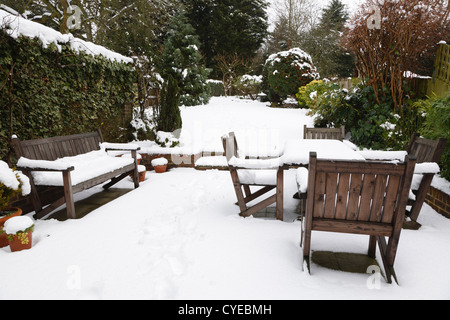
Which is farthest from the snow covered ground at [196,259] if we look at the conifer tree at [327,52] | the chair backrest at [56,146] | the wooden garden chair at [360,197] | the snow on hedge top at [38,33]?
the conifer tree at [327,52]

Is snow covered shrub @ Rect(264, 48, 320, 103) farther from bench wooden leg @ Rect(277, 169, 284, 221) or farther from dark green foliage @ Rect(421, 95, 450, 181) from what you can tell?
bench wooden leg @ Rect(277, 169, 284, 221)

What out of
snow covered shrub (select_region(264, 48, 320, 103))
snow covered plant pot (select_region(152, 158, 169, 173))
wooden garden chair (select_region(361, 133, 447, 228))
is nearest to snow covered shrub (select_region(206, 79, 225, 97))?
snow covered shrub (select_region(264, 48, 320, 103))

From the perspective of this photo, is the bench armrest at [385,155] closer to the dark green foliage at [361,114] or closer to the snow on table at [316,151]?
the snow on table at [316,151]

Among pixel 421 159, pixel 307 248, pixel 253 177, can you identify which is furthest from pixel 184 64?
pixel 307 248

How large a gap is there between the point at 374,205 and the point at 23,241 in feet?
10.5


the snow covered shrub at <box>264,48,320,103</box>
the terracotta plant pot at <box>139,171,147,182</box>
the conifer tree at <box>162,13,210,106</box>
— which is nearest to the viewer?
the terracotta plant pot at <box>139,171,147,182</box>

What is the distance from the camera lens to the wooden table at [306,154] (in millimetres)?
2860

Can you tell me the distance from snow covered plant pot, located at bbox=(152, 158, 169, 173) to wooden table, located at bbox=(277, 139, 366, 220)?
118 inches

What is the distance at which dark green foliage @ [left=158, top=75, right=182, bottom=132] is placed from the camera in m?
6.04

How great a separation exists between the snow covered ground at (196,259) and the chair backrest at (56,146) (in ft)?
3.09

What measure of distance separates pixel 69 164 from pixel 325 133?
4.40 metres

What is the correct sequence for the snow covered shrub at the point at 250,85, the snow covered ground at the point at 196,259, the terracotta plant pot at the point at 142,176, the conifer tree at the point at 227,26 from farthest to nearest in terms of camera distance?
the conifer tree at the point at 227,26, the snow covered shrub at the point at 250,85, the terracotta plant pot at the point at 142,176, the snow covered ground at the point at 196,259

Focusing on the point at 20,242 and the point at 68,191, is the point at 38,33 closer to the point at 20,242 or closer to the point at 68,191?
the point at 68,191

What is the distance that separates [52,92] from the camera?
422 cm
